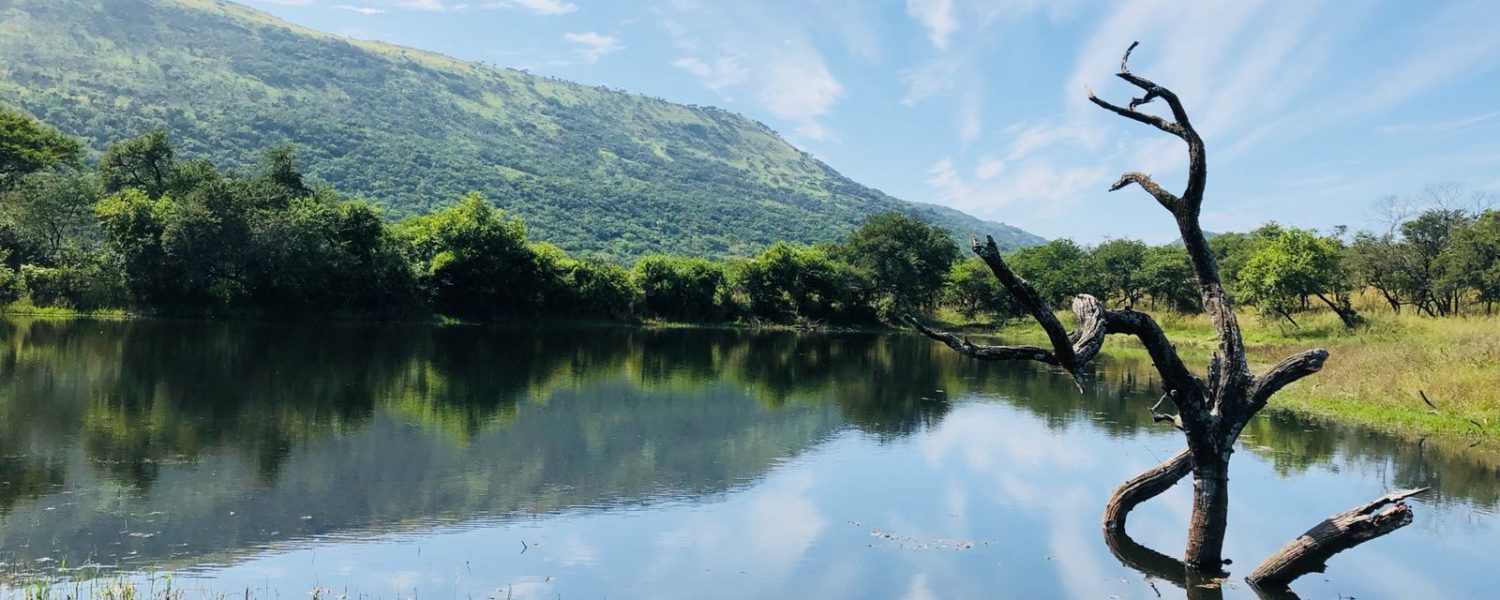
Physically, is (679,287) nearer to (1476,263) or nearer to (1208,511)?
(1476,263)

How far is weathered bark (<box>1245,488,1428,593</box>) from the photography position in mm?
8695

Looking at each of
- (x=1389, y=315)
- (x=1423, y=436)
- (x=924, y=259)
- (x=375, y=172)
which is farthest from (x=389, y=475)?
(x=375, y=172)

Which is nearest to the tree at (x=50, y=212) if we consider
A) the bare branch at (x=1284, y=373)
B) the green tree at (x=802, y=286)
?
the green tree at (x=802, y=286)

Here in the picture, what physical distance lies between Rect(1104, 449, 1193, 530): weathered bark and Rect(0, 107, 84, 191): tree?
204ft

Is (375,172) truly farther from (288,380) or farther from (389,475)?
(389,475)

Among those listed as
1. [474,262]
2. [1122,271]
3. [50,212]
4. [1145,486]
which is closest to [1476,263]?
[1122,271]

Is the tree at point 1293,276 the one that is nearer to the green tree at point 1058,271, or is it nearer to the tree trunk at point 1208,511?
the green tree at point 1058,271

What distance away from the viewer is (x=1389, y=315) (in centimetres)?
4500

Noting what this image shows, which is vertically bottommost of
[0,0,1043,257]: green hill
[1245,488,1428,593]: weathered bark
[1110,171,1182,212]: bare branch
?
[1245,488,1428,593]: weathered bark

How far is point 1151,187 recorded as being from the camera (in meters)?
9.94

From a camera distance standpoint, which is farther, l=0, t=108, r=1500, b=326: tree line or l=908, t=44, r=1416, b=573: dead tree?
l=0, t=108, r=1500, b=326: tree line

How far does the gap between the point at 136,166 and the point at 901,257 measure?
2157 inches

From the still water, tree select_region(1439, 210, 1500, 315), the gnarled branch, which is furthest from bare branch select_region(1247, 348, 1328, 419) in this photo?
tree select_region(1439, 210, 1500, 315)

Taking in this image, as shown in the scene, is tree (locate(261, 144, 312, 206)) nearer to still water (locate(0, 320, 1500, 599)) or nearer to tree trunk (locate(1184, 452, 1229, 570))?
still water (locate(0, 320, 1500, 599))
